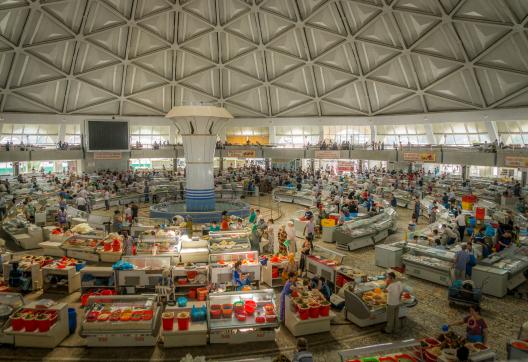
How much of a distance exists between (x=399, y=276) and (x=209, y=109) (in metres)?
→ 14.5

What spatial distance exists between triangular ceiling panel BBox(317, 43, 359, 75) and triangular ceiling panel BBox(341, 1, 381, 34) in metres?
2.37

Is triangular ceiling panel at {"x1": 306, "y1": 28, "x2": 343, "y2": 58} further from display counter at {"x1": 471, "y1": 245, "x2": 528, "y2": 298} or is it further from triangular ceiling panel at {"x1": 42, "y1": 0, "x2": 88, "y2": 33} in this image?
display counter at {"x1": 471, "y1": 245, "x2": 528, "y2": 298}

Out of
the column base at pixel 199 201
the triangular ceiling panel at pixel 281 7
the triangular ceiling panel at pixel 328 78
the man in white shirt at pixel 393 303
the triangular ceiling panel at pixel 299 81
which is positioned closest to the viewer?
the man in white shirt at pixel 393 303

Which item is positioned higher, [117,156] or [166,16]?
[166,16]

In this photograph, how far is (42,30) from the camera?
108 ft

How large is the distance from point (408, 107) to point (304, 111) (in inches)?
441

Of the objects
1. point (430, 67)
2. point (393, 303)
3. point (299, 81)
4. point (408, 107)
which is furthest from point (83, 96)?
point (393, 303)

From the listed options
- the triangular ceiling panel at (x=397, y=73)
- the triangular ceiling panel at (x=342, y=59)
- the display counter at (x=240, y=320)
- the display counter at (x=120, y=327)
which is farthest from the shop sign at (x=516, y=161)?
the display counter at (x=120, y=327)

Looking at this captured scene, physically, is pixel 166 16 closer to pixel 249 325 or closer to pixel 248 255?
pixel 248 255

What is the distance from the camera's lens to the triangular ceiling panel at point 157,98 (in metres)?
42.5

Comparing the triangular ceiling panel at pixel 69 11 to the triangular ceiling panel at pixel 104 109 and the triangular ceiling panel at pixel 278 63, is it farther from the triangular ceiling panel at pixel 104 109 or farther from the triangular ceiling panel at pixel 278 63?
the triangular ceiling panel at pixel 278 63

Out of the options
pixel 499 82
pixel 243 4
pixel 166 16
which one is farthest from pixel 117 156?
pixel 499 82

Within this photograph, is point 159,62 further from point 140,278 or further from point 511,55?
point 140,278

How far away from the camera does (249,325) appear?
927 cm
